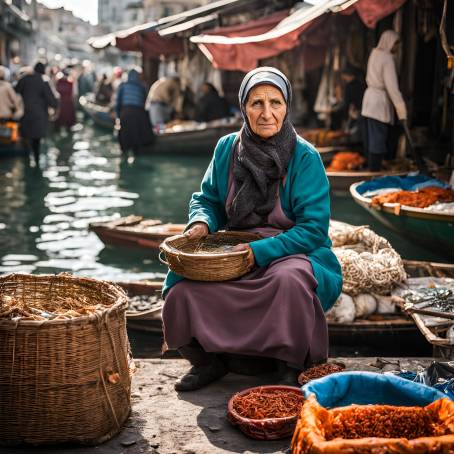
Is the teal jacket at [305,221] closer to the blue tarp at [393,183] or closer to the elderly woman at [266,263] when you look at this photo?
the elderly woman at [266,263]

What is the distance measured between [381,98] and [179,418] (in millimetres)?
7749

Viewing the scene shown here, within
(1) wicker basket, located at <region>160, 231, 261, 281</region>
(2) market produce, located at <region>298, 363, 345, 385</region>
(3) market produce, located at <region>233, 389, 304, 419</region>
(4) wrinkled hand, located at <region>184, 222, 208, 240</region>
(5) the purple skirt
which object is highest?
(4) wrinkled hand, located at <region>184, 222, 208, 240</region>

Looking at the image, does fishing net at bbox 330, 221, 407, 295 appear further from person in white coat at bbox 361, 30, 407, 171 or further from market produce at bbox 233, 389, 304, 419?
person in white coat at bbox 361, 30, 407, 171

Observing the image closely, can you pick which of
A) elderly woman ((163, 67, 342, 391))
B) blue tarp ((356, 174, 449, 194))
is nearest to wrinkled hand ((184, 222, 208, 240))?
elderly woman ((163, 67, 342, 391))

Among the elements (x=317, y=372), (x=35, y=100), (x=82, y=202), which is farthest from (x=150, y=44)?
(x=317, y=372)

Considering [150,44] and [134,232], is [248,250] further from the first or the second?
[150,44]

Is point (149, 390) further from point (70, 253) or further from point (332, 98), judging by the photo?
point (332, 98)

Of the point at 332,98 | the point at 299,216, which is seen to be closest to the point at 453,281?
the point at 299,216

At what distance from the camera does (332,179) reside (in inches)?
408

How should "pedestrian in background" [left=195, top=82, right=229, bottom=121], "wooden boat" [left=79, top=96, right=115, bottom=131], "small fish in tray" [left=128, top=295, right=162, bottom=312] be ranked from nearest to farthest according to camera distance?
"small fish in tray" [left=128, top=295, right=162, bottom=312]
"pedestrian in background" [left=195, top=82, right=229, bottom=121]
"wooden boat" [left=79, top=96, right=115, bottom=131]

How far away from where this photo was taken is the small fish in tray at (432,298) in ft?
15.5

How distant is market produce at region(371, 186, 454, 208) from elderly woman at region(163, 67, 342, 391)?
3374 mm

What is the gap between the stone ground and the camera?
3.23 metres

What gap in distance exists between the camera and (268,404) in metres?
3.46
